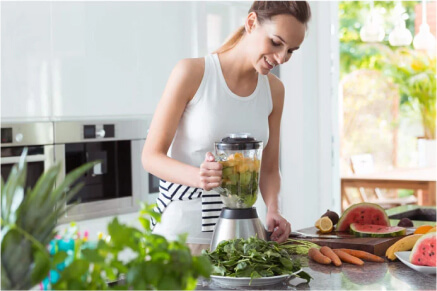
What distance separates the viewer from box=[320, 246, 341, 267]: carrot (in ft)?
6.64

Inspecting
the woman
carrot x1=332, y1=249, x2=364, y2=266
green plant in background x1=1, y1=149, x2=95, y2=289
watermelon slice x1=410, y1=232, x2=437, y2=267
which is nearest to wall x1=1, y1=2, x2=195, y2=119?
the woman

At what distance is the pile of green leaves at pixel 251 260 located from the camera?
1.74 metres

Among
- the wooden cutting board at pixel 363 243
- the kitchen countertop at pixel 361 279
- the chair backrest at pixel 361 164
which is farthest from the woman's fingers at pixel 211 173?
the chair backrest at pixel 361 164

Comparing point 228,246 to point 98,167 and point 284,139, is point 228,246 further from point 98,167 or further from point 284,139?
point 284,139

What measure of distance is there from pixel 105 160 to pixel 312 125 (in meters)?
1.95

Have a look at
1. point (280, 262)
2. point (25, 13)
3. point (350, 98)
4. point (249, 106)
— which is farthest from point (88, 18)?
point (350, 98)

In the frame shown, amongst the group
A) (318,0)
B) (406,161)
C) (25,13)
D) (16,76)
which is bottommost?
(406,161)

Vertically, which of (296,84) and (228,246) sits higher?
(296,84)

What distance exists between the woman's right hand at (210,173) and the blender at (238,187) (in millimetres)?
27

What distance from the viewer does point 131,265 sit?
1.01 m

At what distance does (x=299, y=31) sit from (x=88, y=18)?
182 centimetres

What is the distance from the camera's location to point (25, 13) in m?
3.44

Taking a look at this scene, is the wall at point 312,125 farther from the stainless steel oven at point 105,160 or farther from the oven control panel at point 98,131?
the oven control panel at point 98,131

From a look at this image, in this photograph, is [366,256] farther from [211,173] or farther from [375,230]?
[211,173]
